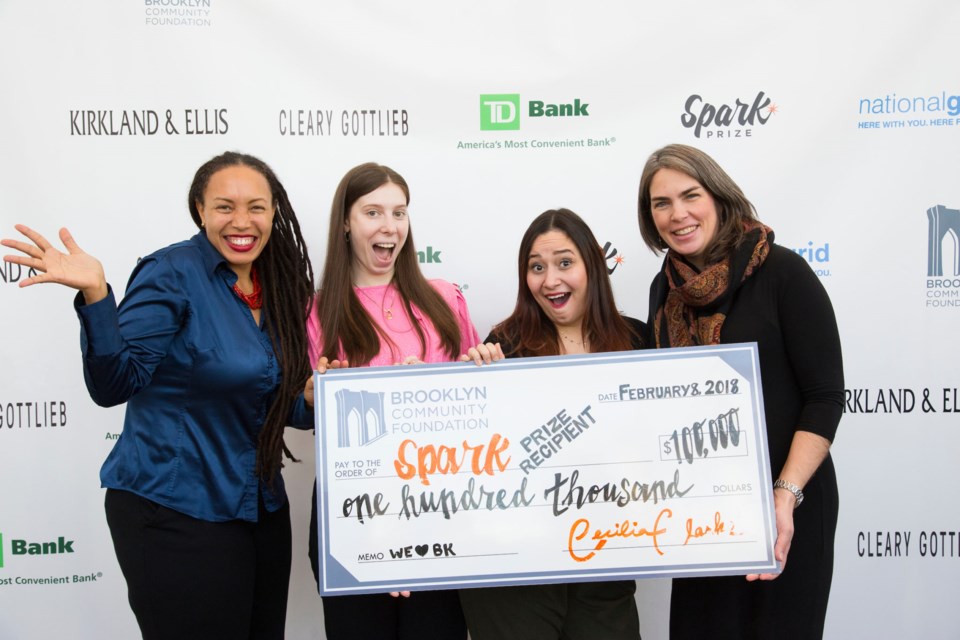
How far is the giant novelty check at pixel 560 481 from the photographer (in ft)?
4.94

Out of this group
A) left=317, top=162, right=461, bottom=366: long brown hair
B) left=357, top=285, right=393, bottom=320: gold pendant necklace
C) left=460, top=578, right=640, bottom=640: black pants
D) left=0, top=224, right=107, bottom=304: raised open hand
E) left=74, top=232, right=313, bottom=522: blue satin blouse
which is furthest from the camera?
left=357, top=285, right=393, bottom=320: gold pendant necklace

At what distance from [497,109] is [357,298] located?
2.91 feet

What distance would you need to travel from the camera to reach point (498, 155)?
2.35 meters

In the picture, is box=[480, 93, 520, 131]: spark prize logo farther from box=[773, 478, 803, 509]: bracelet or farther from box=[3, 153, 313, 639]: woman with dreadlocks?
box=[773, 478, 803, 509]: bracelet

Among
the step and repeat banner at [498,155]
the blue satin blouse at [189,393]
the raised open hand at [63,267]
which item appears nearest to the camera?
the raised open hand at [63,267]

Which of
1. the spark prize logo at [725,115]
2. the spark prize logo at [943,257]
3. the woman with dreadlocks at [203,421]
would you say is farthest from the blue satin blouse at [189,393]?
the spark prize logo at [943,257]

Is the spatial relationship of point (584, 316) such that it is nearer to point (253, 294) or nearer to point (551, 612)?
point (551, 612)

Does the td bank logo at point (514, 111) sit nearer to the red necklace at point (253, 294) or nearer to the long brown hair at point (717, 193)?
the long brown hair at point (717, 193)

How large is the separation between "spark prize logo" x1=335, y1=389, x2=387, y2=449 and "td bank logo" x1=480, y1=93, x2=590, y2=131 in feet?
3.83

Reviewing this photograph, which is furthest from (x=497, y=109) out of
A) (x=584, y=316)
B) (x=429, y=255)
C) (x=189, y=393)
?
(x=189, y=393)

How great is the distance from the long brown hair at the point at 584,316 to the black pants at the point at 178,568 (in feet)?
2.69

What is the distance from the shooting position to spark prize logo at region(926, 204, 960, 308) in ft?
7.65

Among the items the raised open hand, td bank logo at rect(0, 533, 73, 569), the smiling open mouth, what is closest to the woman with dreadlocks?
the raised open hand

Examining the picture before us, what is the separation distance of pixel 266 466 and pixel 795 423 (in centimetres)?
121
